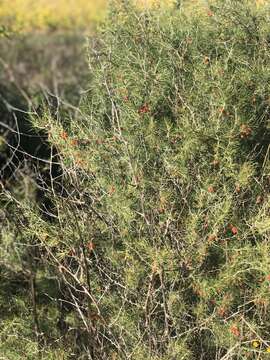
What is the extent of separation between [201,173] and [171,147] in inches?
8.5

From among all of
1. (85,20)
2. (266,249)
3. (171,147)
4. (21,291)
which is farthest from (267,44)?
(85,20)

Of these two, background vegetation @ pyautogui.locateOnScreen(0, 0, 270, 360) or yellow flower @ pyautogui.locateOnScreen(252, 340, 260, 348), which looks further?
background vegetation @ pyautogui.locateOnScreen(0, 0, 270, 360)

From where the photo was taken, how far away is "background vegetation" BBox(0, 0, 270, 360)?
9.41 feet

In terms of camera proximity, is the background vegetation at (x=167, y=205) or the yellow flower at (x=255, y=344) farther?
the background vegetation at (x=167, y=205)

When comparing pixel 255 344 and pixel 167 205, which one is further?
pixel 167 205

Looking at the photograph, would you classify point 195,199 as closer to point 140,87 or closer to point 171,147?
point 171,147

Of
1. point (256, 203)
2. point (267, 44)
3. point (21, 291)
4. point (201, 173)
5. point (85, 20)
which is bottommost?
point (85, 20)

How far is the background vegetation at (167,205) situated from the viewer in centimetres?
287

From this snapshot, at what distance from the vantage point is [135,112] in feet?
10.3

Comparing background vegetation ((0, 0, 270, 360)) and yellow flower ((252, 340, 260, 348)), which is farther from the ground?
background vegetation ((0, 0, 270, 360))

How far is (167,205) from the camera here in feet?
9.71

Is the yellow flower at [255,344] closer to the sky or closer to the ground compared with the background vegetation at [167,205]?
closer to the ground

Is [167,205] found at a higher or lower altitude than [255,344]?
higher

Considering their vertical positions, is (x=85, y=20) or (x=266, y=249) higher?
(x=266, y=249)
